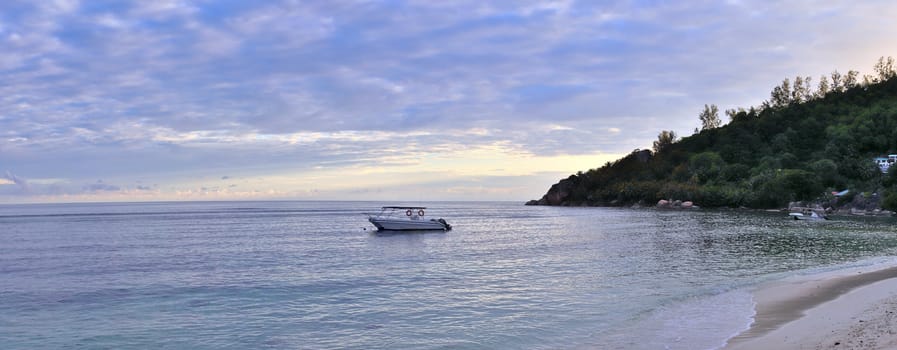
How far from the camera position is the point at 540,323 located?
20938 mm

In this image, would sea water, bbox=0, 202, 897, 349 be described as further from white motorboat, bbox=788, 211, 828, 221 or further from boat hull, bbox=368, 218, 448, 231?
white motorboat, bbox=788, 211, 828, 221

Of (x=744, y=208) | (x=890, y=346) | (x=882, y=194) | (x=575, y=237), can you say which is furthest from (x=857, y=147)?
(x=890, y=346)

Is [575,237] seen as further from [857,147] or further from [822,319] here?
[857,147]

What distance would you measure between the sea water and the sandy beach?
91 cm

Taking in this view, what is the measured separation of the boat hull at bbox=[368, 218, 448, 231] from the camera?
79250mm

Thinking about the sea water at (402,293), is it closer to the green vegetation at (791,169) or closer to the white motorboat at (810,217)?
the white motorboat at (810,217)

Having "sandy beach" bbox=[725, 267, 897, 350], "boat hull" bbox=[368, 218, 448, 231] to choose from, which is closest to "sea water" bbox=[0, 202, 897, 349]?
"sandy beach" bbox=[725, 267, 897, 350]

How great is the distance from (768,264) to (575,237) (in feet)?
92.8

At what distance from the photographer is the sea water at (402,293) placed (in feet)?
63.4

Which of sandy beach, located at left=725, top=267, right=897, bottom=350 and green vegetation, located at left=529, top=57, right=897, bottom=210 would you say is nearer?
sandy beach, located at left=725, top=267, right=897, bottom=350

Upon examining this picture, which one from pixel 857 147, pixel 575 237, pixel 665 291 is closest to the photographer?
pixel 665 291

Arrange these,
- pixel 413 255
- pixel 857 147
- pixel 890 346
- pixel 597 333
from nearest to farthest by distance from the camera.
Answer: pixel 890 346 → pixel 597 333 → pixel 413 255 → pixel 857 147

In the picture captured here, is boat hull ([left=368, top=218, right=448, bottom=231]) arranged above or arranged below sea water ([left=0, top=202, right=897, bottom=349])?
above

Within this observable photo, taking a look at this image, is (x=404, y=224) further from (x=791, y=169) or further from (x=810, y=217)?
(x=791, y=169)
